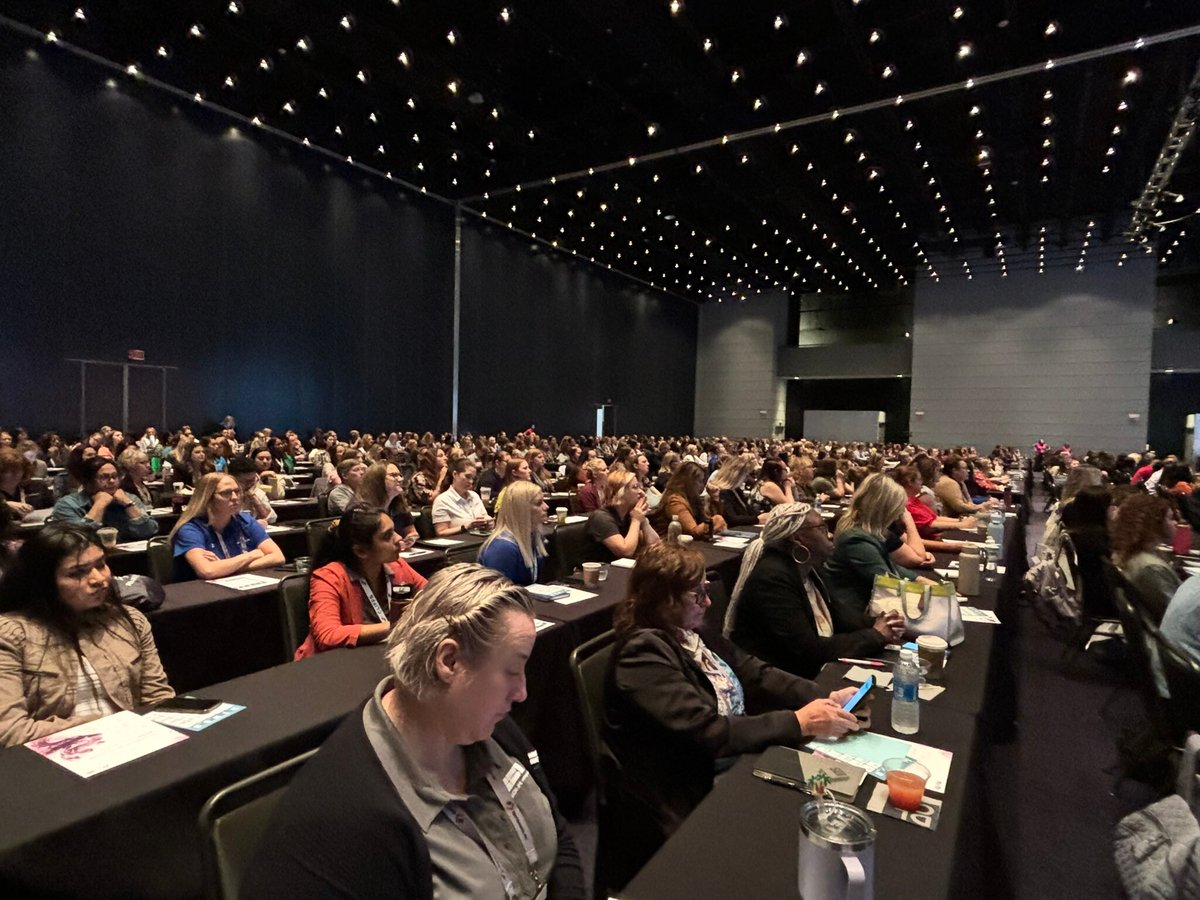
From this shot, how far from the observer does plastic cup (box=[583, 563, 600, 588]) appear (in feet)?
11.9

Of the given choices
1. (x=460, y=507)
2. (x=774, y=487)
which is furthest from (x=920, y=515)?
(x=460, y=507)

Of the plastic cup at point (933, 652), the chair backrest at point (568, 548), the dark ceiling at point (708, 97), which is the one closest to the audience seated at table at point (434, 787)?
the plastic cup at point (933, 652)

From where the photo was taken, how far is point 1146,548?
362 centimetres

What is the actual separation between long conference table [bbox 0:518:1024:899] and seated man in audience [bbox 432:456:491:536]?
3.06m

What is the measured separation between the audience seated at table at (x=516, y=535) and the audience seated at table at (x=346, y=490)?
6.78 ft

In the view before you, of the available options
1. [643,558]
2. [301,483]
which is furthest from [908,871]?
[301,483]

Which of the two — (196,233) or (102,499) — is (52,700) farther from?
(196,233)

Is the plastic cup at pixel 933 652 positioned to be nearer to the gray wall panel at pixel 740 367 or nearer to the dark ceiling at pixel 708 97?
the dark ceiling at pixel 708 97

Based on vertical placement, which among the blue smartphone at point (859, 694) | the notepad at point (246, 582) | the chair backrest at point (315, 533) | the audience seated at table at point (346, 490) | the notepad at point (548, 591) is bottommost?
the notepad at point (548, 591)

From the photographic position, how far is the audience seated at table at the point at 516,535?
140 inches

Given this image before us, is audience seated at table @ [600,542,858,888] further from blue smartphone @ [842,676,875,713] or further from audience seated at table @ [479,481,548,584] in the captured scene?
audience seated at table @ [479,481,548,584]

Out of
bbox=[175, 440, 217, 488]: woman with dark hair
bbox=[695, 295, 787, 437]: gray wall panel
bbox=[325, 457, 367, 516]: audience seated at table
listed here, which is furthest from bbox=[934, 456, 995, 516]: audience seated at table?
bbox=[695, 295, 787, 437]: gray wall panel

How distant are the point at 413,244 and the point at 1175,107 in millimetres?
16077

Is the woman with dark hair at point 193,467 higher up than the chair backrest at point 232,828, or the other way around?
the woman with dark hair at point 193,467
